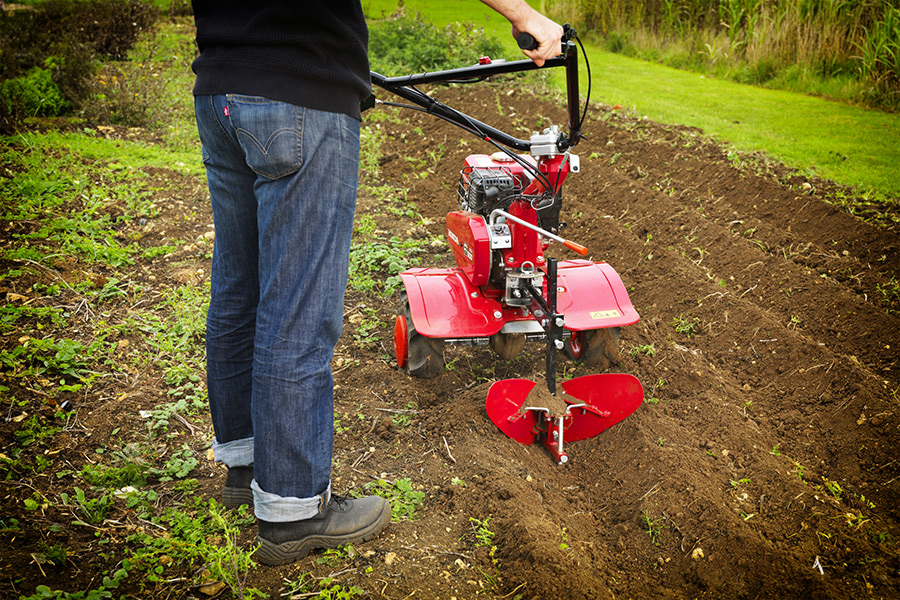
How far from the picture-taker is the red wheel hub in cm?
351

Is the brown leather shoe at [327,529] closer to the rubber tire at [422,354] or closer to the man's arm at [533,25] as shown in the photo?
the rubber tire at [422,354]

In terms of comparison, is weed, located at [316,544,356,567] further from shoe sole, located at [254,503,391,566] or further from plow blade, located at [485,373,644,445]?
plow blade, located at [485,373,644,445]

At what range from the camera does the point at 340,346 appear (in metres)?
3.83

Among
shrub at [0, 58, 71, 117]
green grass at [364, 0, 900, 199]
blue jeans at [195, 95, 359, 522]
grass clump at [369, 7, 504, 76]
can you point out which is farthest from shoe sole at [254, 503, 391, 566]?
grass clump at [369, 7, 504, 76]

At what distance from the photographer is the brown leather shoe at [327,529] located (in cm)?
215

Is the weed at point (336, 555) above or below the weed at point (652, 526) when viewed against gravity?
above

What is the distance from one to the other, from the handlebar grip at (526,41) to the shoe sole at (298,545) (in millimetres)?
1705

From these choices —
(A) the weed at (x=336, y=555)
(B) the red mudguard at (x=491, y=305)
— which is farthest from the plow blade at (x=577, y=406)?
(A) the weed at (x=336, y=555)

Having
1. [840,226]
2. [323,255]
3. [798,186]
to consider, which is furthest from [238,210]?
[798,186]

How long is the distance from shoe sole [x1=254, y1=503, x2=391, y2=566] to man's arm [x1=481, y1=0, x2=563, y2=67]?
1700 mm

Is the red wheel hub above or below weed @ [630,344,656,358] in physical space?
above

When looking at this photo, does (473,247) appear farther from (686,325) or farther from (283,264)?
(686,325)

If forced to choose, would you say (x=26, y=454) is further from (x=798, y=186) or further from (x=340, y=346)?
(x=798, y=186)

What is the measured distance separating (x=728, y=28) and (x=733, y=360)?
9108 mm
